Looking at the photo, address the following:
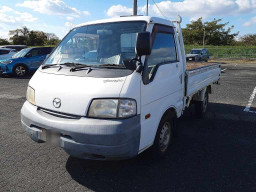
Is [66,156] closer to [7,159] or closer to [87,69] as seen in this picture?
[7,159]

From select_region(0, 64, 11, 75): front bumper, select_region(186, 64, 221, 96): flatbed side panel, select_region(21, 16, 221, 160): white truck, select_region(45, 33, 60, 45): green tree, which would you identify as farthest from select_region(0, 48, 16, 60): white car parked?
select_region(45, 33, 60, 45): green tree

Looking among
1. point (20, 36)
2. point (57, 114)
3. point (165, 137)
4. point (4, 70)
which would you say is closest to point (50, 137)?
point (57, 114)

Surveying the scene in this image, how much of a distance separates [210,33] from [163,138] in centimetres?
4937

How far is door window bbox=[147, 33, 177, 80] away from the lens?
289 cm

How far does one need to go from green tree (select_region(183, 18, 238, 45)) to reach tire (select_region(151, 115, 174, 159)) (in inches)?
1884

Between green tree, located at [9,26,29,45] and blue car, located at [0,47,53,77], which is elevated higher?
Answer: green tree, located at [9,26,29,45]

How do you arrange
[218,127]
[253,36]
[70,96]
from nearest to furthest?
[70,96], [218,127], [253,36]

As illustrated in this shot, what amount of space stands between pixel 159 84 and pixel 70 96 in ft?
3.79

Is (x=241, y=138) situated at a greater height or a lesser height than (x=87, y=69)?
lesser

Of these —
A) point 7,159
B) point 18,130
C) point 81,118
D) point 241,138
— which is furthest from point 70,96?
point 241,138

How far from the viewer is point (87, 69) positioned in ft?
9.03

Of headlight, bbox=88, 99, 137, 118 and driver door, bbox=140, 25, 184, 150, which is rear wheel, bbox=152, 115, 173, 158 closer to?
driver door, bbox=140, 25, 184, 150

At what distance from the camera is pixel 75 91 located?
8.20ft

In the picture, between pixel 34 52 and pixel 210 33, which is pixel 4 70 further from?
pixel 210 33
